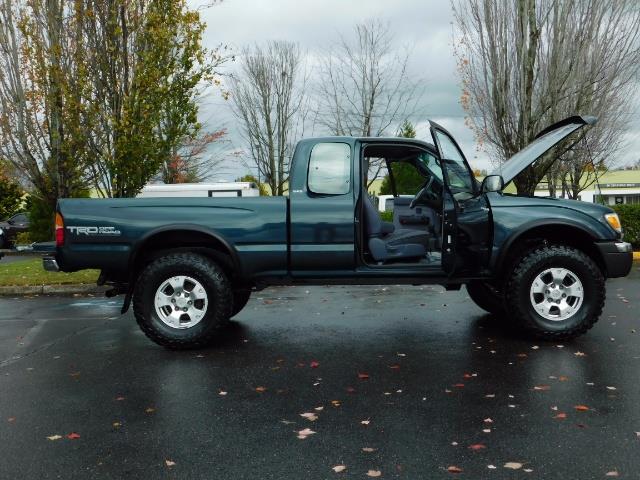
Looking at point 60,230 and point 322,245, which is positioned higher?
point 60,230

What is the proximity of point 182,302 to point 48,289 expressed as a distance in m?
5.80

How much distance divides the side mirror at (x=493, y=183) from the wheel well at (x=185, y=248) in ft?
8.15

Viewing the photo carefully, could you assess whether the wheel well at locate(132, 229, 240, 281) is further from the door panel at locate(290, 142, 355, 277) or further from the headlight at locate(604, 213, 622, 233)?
the headlight at locate(604, 213, 622, 233)

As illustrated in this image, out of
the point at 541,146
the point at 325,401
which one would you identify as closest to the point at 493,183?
the point at 541,146

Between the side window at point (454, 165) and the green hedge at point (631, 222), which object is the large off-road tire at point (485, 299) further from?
the green hedge at point (631, 222)

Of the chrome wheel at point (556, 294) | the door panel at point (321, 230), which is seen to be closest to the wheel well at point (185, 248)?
the door panel at point (321, 230)

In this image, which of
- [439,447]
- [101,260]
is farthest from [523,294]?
[101,260]

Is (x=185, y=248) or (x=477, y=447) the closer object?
(x=477, y=447)

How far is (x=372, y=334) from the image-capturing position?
6.94 metres

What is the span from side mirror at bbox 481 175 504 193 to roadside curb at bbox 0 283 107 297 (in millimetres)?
7225

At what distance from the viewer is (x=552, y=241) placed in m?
A: 6.76

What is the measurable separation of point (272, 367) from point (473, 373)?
5.53 feet

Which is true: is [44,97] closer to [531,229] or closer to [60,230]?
[60,230]

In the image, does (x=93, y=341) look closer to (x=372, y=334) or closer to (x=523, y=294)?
(x=372, y=334)
